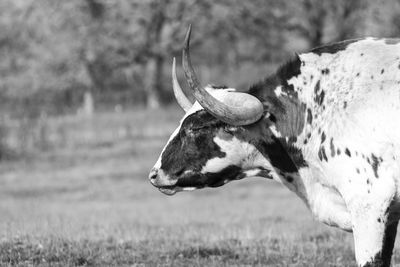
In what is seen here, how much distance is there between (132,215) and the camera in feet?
68.6

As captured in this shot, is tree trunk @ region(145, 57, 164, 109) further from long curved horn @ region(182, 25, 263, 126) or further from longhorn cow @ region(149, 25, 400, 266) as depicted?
long curved horn @ region(182, 25, 263, 126)

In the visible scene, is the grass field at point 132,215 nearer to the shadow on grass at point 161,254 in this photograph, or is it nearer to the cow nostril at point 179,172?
the shadow on grass at point 161,254

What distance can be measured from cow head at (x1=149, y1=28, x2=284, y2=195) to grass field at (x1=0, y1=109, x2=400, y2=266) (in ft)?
5.06

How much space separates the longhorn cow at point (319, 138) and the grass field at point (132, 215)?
5.64 ft

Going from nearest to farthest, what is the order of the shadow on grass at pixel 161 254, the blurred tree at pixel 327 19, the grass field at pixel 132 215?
the shadow on grass at pixel 161 254, the grass field at pixel 132 215, the blurred tree at pixel 327 19

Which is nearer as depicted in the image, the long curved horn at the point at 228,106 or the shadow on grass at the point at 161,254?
the long curved horn at the point at 228,106

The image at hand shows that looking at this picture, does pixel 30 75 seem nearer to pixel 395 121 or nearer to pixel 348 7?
pixel 348 7

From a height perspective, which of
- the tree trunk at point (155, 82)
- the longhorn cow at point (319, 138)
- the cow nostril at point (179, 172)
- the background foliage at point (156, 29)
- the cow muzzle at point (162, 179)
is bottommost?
the tree trunk at point (155, 82)

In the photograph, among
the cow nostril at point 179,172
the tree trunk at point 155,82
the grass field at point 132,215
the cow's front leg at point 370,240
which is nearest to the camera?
the cow's front leg at point 370,240

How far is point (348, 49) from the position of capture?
7543mm

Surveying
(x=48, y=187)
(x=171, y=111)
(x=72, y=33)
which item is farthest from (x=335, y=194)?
(x=72, y=33)

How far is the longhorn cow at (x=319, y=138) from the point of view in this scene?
268 inches

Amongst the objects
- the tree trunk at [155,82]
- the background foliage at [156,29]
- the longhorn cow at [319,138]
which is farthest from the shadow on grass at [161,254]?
the tree trunk at [155,82]

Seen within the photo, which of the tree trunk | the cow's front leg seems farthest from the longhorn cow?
the tree trunk
